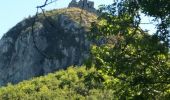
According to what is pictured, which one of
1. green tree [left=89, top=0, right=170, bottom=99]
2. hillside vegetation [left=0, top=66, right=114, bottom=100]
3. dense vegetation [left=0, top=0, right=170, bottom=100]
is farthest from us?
hillside vegetation [left=0, top=66, right=114, bottom=100]

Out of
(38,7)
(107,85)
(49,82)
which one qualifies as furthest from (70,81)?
(38,7)

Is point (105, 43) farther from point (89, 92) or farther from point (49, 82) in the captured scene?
point (49, 82)

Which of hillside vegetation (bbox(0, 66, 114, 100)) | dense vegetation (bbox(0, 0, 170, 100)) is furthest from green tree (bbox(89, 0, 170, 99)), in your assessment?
hillside vegetation (bbox(0, 66, 114, 100))

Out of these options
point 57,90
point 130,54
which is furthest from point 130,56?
point 57,90

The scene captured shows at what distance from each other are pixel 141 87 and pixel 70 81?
130 metres

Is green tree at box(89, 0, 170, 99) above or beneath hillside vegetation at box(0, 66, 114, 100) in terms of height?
above

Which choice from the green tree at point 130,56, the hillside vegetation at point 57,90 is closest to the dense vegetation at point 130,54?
the green tree at point 130,56

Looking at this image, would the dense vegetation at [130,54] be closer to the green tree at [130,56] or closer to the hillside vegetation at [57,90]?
the green tree at [130,56]

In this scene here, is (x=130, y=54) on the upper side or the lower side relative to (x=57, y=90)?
upper

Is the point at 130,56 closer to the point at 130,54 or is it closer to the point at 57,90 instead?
the point at 130,54

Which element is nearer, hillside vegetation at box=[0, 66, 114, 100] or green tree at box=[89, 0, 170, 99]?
green tree at box=[89, 0, 170, 99]

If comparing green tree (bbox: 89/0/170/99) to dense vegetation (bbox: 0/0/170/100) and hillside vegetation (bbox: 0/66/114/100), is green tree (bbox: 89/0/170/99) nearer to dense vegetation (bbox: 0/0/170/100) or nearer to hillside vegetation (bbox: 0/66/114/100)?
dense vegetation (bbox: 0/0/170/100)

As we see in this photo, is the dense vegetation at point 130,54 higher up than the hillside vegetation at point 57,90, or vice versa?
the dense vegetation at point 130,54

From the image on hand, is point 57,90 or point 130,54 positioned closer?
point 130,54
